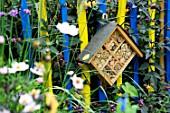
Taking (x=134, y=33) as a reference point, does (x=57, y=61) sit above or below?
below

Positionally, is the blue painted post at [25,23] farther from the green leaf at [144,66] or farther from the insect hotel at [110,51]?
the green leaf at [144,66]

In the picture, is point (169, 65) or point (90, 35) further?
point (169, 65)

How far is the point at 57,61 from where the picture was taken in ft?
5.74

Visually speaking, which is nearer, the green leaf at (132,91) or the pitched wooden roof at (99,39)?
the green leaf at (132,91)

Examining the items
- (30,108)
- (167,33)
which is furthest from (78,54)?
(30,108)

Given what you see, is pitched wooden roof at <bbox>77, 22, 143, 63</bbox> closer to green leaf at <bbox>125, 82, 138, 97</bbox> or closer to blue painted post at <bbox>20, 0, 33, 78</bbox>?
blue painted post at <bbox>20, 0, 33, 78</bbox>

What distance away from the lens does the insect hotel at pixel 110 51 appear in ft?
5.78

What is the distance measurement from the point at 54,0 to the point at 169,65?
0.86 m

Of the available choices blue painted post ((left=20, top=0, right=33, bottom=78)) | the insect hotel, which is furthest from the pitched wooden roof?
blue painted post ((left=20, top=0, right=33, bottom=78))

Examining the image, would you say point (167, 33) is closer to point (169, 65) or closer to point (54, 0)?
point (169, 65)

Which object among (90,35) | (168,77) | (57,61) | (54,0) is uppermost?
(54,0)

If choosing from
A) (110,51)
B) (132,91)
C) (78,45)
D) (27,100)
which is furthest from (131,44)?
(27,100)

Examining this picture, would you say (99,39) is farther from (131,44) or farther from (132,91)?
(132,91)

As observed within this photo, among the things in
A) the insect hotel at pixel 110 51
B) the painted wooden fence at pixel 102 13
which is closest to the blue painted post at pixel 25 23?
the painted wooden fence at pixel 102 13
